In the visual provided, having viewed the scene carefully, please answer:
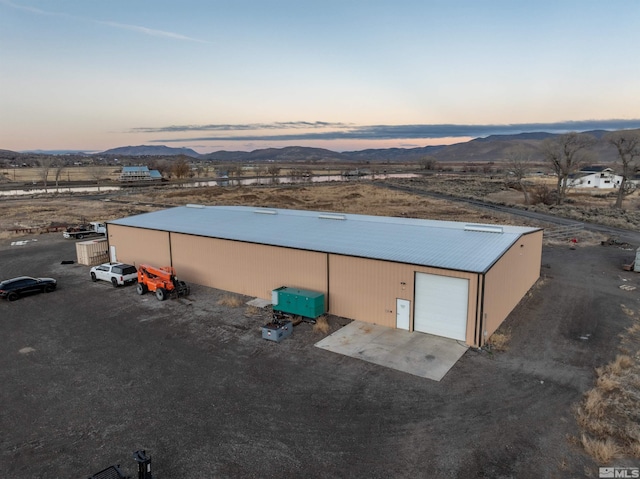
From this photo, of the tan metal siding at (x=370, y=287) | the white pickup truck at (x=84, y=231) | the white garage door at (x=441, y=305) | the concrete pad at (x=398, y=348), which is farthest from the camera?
the white pickup truck at (x=84, y=231)

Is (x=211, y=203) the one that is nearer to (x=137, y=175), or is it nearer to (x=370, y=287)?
(x=370, y=287)

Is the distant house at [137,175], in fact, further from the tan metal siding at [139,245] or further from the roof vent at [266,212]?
the roof vent at [266,212]

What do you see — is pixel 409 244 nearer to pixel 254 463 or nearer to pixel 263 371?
pixel 263 371

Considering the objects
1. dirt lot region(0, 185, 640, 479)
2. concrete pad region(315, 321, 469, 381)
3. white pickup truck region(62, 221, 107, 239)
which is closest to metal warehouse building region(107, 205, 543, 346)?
concrete pad region(315, 321, 469, 381)

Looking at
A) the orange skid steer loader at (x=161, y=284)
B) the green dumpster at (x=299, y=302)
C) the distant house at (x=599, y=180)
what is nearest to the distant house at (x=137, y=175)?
the distant house at (x=599, y=180)

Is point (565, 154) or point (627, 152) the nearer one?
point (627, 152)

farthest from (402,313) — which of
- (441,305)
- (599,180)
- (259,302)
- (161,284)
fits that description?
(599,180)
